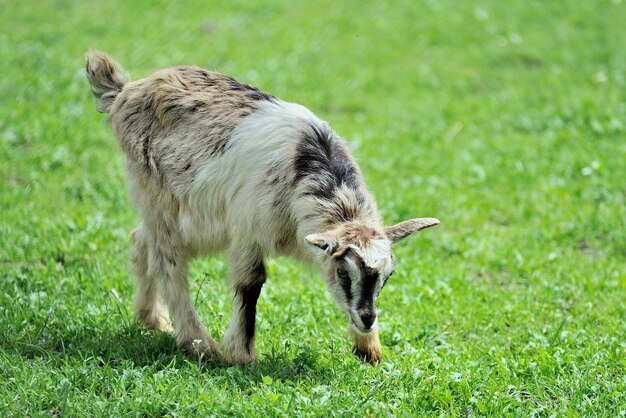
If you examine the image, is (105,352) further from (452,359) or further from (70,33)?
(70,33)

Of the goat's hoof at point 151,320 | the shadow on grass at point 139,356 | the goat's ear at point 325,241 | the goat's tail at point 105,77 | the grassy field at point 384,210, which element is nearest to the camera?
the goat's ear at point 325,241

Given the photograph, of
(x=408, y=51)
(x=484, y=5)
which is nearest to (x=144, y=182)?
(x=408, y=51)

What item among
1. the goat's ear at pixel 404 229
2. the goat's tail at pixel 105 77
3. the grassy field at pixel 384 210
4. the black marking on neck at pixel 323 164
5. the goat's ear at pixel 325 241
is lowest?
the grassy field at pixel 384 210

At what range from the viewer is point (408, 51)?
1423 centimetres

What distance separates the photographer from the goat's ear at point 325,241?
5277 mm

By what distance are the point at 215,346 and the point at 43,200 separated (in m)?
3.37

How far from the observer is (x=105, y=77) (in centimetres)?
696

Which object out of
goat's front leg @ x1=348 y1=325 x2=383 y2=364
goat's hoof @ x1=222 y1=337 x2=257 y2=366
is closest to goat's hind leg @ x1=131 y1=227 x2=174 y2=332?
goat's hoof @ x1=222 y1=337 x2=257 y2=366

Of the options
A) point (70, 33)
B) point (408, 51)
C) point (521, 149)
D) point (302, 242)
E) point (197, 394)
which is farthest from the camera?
point (408, 51)

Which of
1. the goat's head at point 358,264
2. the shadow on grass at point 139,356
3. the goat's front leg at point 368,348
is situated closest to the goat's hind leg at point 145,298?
the shadow on grass at point 139,356

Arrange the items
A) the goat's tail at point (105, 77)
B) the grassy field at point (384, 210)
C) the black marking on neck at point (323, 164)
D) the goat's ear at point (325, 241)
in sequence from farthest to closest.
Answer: the goat's tail at point (105, 77), the black marking on neck at point (323, 164), the grassy field at point (384, 210), the goat's ear at point (325, 241)

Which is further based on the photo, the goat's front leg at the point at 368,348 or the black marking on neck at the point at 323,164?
the goat's front leg at the point at 368,348

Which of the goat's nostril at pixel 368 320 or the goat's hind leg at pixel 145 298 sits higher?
the goat's nostril at pixel 368 320

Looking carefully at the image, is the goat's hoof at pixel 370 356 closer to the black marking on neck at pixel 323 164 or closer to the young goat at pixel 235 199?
the young goat at pixel 235 199
